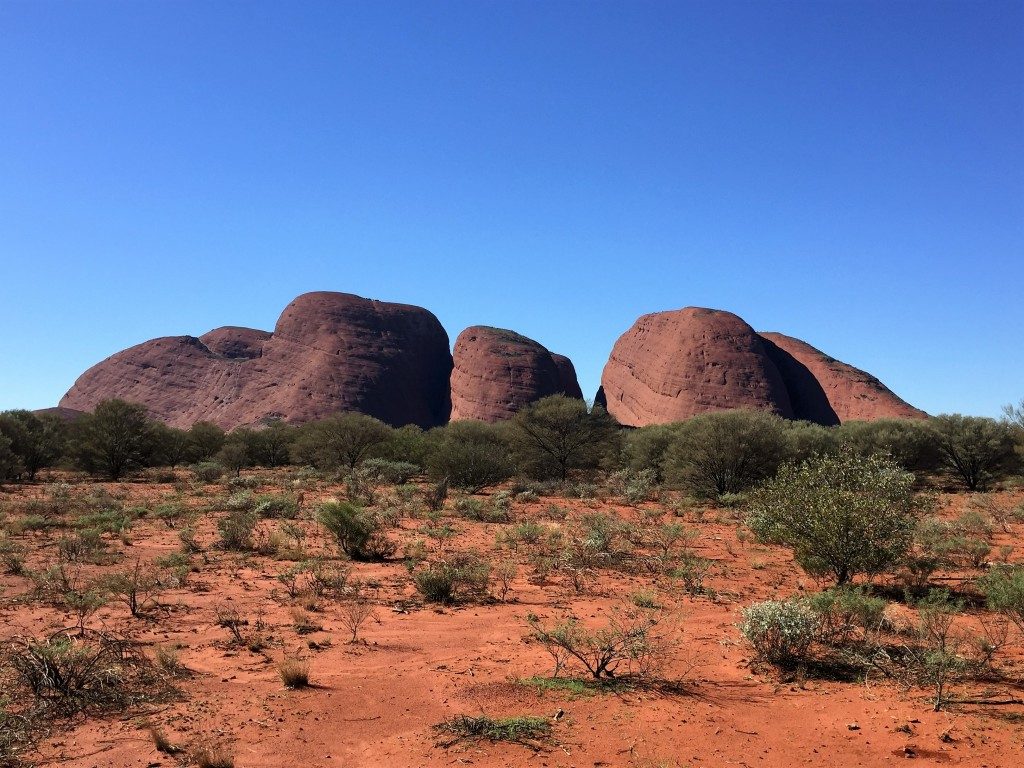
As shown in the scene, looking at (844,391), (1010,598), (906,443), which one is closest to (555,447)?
(906,443)

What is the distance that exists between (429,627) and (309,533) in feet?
21.8

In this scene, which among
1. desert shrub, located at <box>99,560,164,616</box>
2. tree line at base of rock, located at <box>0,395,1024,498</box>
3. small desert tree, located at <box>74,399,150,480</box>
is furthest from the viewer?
small desert tree, located at <box>74,399,150,480</box>

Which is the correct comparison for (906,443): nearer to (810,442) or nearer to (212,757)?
(810,442)

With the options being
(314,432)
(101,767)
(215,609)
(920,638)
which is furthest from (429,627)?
(314,432)

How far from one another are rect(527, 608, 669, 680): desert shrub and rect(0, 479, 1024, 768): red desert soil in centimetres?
22

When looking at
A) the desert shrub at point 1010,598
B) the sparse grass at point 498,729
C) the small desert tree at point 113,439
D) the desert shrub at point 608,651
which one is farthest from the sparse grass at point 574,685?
the small desert tree at point 113,439

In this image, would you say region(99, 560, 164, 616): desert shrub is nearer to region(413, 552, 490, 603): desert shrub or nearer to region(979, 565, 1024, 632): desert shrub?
region(413, 552, 490, 603): desert shrub

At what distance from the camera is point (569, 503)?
19.8 m

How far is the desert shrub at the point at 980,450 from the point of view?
26.8 m

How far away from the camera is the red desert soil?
4090mm

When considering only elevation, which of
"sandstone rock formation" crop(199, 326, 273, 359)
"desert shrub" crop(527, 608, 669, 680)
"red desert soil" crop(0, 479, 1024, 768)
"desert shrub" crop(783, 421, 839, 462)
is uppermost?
"sandstone rock formation" crop(199, 326, 273, 359)

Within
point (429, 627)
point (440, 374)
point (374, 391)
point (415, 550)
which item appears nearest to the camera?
point (429, 627)

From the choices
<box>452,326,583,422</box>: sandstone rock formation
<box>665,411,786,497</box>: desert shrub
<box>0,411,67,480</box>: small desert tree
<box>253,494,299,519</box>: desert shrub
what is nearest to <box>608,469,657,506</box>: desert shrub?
<box>665,411,786,497</box>: desert shrub

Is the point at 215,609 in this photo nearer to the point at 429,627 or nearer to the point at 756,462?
the point at 429,627
